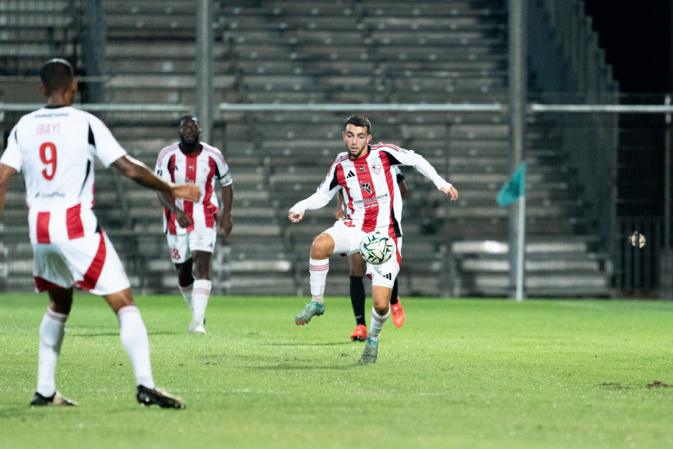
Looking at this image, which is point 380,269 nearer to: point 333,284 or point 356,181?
point 356,181

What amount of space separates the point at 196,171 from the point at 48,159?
6749 mm

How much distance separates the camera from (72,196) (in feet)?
24.9

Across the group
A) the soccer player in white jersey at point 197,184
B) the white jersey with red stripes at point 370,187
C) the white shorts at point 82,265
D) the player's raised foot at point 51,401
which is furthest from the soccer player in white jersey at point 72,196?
the soccer player in white jersey at point 197,184

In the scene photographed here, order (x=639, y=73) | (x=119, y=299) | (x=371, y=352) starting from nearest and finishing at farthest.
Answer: (x=119, y=299), (x=371, y=352), (x=639, y=73)

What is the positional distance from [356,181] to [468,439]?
5.16 m

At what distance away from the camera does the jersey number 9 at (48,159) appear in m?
7.57

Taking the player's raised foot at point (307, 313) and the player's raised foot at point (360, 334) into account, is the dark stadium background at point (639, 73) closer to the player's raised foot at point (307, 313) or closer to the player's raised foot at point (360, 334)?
the player's raised foot at point (360, 334)

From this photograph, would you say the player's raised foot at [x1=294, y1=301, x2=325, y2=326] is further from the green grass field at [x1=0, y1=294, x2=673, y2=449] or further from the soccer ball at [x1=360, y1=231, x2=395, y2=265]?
the soccer ball at [x1=360, y1=231, x2=395, y2=265]

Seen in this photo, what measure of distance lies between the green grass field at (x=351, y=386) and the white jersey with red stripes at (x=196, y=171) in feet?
3.75

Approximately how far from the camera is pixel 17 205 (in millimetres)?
23875

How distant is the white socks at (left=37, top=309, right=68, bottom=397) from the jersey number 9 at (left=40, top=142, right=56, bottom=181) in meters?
0.79

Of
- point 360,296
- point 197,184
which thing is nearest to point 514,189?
point 197,184

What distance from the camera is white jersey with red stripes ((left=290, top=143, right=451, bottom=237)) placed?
Answer: 457 inches

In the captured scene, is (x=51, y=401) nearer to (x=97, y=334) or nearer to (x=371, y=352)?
(x=371, y=352)
